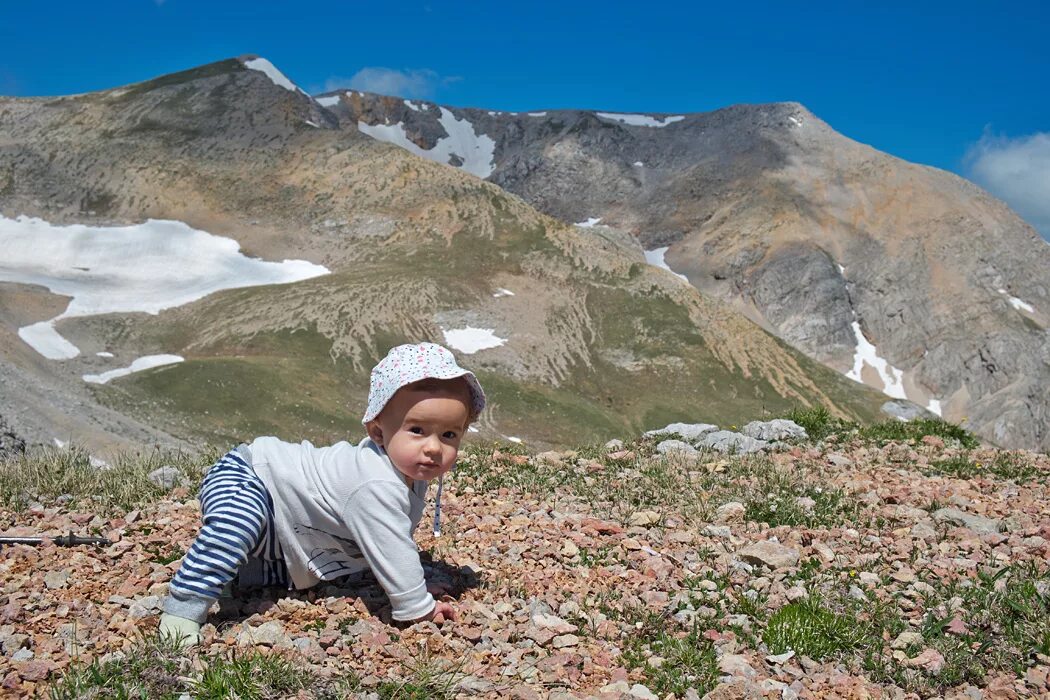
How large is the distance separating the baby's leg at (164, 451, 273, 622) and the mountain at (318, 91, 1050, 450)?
409 ft

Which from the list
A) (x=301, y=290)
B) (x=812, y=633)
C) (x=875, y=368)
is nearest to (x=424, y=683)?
(x=812, y=633)

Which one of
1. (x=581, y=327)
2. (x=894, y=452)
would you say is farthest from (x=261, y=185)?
(x=894, y=452)

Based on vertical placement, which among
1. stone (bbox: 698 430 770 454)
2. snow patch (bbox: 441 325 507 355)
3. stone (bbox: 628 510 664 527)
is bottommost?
stone (bbox: 628 510 664 527)

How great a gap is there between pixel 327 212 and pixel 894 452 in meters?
91.3

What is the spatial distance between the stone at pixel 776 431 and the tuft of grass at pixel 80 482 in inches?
347

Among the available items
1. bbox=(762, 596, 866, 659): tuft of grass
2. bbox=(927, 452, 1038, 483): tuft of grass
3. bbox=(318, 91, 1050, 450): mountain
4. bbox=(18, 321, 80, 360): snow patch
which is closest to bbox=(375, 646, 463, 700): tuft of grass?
bbox=(762, 596, 866, 659): tuft of grass

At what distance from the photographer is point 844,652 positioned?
563 centimetres

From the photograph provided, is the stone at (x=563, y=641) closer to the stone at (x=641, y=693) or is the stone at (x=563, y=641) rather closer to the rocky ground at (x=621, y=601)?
the rocky ground at (x=621, y=601)

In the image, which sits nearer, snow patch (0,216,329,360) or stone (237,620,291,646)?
stone (237,620,291,646)

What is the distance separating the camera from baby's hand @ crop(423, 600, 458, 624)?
223 inches

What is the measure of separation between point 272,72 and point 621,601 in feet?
456

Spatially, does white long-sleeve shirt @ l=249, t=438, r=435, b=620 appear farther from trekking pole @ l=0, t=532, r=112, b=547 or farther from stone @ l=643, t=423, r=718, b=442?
stone @ l=643, t=423, r=718, b=442

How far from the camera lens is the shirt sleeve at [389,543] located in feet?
18.0

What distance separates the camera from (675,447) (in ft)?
41.8
